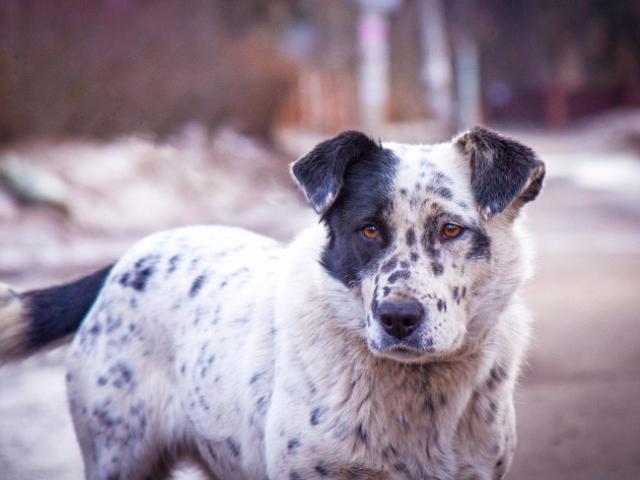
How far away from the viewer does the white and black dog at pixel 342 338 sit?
2.73 meters

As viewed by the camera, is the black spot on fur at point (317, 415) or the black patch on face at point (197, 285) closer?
the black spot on fur at point (317, 415)

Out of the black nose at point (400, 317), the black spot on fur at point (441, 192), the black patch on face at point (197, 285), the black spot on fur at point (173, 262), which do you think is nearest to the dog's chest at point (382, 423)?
the black nose at point (400, 317)

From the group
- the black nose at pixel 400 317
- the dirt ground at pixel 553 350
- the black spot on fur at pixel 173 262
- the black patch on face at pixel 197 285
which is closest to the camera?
the black nose at pixel 400 317

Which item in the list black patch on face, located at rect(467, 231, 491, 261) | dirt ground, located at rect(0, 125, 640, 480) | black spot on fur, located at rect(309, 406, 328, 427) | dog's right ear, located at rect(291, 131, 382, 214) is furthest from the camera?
dirt ground, located at rect(0, 125, 640, 480)

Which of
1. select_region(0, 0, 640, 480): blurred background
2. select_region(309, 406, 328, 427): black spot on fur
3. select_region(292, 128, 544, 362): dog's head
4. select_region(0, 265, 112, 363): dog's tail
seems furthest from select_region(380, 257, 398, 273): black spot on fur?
select_region(0, 0, 640, 480): blurred background

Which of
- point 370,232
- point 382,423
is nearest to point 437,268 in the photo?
point 370,232

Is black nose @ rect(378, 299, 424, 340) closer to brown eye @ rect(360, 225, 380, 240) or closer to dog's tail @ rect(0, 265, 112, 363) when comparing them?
brown eye @ rect(360, 225, 380, 240)

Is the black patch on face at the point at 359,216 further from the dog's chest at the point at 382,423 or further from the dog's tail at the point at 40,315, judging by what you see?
the dog's tail at the point at 40,315

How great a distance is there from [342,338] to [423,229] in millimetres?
461

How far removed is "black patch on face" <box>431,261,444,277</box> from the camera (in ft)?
9.02

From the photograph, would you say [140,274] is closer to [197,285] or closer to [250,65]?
[197,285]

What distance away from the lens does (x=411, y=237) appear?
281 centimetres

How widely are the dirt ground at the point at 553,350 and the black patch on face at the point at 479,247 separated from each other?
5.16ft

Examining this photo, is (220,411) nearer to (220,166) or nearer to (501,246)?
(501,246)
